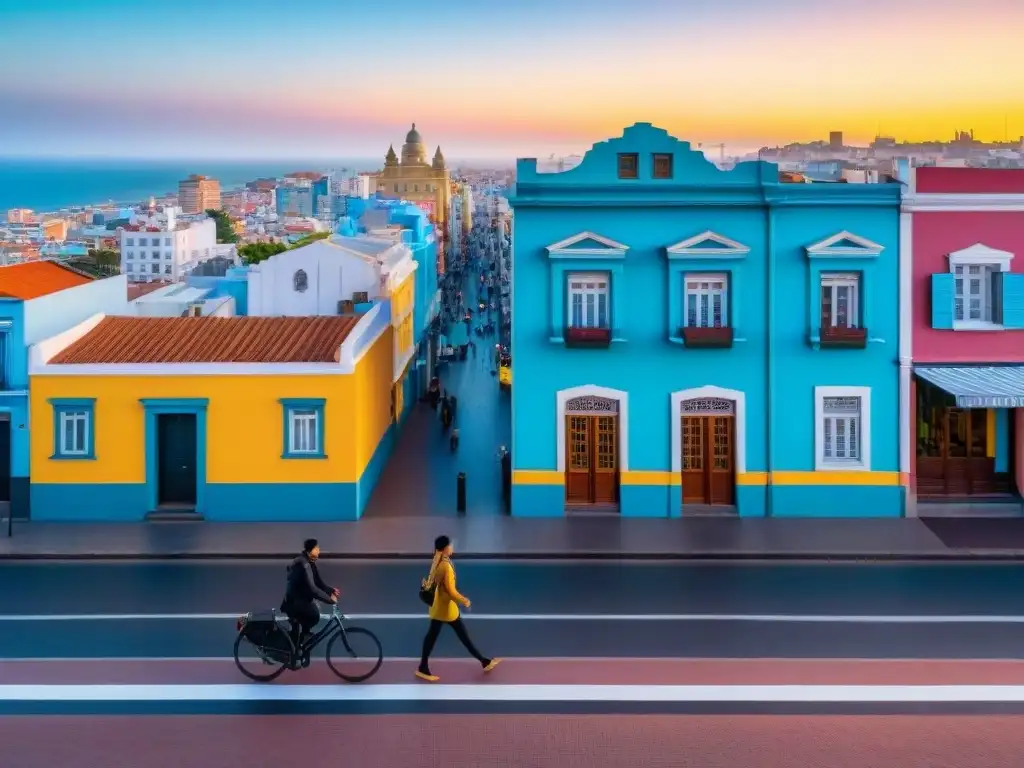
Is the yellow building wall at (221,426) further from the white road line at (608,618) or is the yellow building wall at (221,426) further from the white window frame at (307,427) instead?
the white road line at (608,618)

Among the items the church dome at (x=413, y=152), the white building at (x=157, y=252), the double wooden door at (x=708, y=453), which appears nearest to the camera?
the double wooden door at (x=708, y=453)

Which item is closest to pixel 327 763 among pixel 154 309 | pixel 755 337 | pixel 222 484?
pixel 222 484

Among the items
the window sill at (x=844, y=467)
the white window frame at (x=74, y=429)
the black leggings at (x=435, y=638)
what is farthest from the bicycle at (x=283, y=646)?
the window sill at (x=844, y=467)

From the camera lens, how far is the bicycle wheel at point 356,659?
11.5m

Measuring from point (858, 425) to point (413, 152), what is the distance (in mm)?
181800

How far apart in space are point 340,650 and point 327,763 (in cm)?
266

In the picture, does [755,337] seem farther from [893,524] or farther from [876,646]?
[876,646]

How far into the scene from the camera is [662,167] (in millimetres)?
19953

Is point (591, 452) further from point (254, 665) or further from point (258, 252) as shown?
point (258, 252)

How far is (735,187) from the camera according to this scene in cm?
1977

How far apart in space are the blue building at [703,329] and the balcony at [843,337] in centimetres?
3

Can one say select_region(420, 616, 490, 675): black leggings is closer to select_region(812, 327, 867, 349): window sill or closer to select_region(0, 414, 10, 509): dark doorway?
select_region(812, 327, 867, 349): window sill

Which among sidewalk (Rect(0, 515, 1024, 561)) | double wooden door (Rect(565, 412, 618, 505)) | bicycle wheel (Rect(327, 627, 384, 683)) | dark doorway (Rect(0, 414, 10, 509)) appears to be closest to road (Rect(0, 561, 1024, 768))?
bicycle wheel (Rect(327, 627, 384, 683))

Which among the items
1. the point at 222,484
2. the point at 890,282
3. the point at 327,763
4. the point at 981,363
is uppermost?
the point at 890,282
